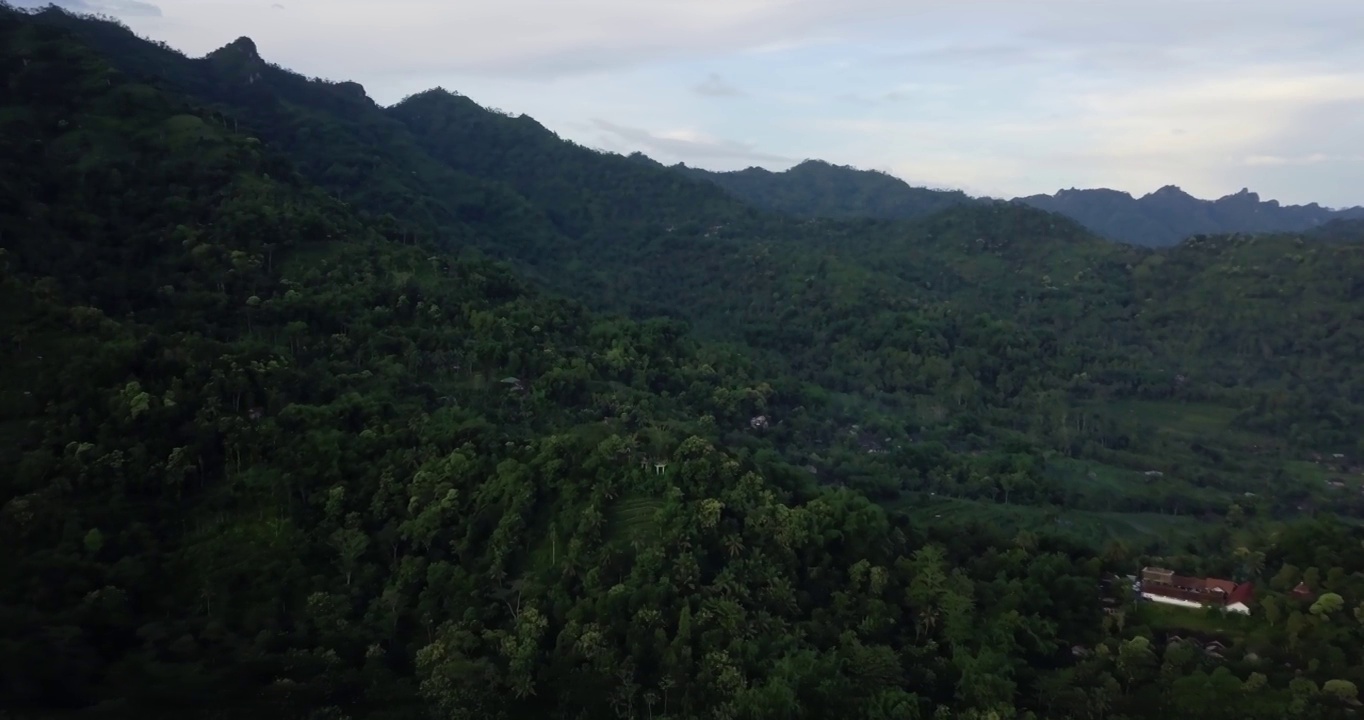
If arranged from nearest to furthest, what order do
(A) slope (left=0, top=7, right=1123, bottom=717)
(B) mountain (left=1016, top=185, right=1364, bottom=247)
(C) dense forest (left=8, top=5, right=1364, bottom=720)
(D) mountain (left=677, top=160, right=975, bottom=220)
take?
(A) slope (left=0, top=7, right=1123, bottom=717)
(C) dense forest (left=8, top=5, right=1364, bottom=720)
(D) mountain (left=677, top=160, right=975, bottom=220)
(B) mountain (left=1016, top=185, right=1364, bottom=247)

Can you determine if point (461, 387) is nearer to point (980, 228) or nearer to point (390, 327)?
point (390, 327)

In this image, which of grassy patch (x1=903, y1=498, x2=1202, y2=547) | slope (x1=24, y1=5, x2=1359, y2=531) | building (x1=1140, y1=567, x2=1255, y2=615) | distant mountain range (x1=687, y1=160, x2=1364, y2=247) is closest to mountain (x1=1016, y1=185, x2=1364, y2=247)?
distant mountain range (x1=687, y1=160, x2=1364, y2=247)

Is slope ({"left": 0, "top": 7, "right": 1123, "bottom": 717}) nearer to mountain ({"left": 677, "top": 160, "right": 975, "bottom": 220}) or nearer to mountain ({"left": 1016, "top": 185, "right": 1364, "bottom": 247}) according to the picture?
mountain ({"left": 677, "top": 160, "right": 975, "bottom": 220})

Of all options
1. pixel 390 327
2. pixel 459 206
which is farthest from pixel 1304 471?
pixel 459 206

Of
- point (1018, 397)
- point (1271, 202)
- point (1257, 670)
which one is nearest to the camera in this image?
point (1257, 670)

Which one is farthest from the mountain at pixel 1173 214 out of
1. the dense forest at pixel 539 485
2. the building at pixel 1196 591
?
the building at pixel 1196 591

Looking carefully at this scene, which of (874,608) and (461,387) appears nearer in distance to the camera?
(874,608)
